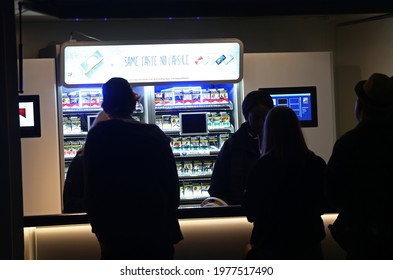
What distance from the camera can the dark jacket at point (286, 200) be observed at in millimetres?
2531

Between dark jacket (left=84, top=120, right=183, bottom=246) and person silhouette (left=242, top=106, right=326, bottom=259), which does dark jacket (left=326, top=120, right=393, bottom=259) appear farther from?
dark jacket (left=84, top=120, right=183, bottom=246)

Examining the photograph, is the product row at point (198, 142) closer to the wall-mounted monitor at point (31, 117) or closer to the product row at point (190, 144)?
the product row at point (190, 144)

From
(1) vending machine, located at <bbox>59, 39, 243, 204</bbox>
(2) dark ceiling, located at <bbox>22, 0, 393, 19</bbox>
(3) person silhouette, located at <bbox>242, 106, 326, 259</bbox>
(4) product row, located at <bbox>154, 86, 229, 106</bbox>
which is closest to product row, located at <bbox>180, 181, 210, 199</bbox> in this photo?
(1) vending machine, located at <bbox>59, 39, 243, 204</bbox>

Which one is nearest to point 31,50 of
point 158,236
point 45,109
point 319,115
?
point 45,109

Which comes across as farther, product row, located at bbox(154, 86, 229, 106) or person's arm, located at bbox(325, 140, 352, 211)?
product row, located at bbox(154, 86, 229, 106)

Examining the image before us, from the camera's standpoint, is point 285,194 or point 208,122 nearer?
point 285,194

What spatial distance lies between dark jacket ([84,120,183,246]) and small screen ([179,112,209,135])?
332 cm

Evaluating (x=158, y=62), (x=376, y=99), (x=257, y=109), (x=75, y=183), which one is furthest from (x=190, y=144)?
(x=376, y=99)

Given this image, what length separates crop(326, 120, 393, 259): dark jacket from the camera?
2486 mm

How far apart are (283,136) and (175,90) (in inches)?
136

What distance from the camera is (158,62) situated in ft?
17.8

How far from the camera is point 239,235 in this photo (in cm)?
369

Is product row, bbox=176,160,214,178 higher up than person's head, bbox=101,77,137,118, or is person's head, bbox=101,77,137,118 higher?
person's head, bbox=101,77,137,118

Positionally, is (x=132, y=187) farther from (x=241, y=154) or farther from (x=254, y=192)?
(x=241, y=154)
